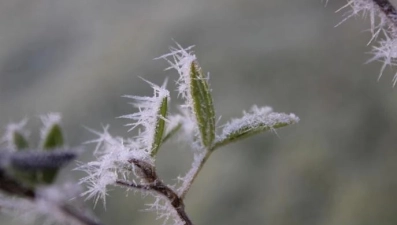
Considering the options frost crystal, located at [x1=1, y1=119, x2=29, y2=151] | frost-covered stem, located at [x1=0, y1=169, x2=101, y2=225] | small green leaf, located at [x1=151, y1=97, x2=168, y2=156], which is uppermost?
small green leaf, located at [x1=151, y1=97, x2=168, y2=156]

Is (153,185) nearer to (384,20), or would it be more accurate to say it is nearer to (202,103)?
(202,103)

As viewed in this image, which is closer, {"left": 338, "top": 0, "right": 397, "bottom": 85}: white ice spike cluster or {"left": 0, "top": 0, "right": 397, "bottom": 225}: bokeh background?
{"left": 338, "top": 0, "right": 397, "bottom": 85}: white ice spike cluster

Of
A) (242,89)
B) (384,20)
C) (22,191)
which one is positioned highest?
(242,89)

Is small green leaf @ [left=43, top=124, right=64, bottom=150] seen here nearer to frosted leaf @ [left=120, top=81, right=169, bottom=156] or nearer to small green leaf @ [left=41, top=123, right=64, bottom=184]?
small green leaf @ [left=41, top=123, right=64, bottom=184]

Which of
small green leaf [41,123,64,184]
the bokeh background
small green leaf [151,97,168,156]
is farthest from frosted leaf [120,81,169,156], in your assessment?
the bokeh background

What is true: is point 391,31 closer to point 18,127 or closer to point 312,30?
point 18,127

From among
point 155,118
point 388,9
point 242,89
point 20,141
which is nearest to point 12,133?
point 20,141

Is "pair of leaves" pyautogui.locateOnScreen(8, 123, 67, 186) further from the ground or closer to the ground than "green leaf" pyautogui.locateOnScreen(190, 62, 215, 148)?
closer to the ground
